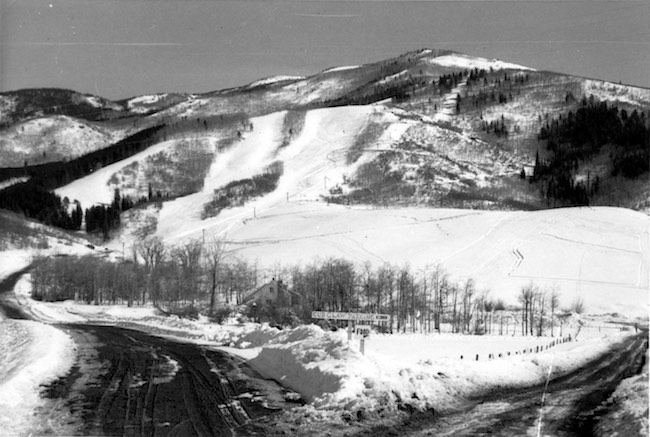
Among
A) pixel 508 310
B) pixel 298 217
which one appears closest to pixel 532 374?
pixel 508 310

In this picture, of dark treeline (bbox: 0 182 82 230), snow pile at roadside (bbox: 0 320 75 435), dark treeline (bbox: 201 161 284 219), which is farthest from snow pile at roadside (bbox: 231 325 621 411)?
dark treeline (bbox: 0 182 82 230)

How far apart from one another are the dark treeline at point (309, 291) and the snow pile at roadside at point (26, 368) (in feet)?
85.7

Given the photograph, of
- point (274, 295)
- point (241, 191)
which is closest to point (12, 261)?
point (274, 295)

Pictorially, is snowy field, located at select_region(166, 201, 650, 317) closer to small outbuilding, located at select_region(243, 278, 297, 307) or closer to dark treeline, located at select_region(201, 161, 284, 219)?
dark treeline, located at select_region(201, 161, 284, 219)

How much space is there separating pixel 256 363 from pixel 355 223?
108 metres

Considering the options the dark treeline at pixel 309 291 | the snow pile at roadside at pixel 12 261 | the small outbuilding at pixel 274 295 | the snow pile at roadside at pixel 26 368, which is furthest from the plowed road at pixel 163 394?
the snow pile at roadside at pixel 12 261

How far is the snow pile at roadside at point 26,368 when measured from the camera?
11977 millimetres

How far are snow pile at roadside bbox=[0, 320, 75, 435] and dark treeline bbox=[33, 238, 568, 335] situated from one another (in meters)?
26.1

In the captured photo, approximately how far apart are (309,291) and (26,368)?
203ft

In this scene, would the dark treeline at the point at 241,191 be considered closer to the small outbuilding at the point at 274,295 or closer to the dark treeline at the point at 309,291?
the dark treeline at the point at 309,291

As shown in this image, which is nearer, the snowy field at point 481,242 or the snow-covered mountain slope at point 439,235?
the snowy field at point 481,242

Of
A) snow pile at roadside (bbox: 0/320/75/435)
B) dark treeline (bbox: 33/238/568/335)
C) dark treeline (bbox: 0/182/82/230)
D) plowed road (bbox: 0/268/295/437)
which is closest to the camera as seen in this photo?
plowed road (bbox: 0/268/295/437)

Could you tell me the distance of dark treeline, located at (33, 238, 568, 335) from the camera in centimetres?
6231

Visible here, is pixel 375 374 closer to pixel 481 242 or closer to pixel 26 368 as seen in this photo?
pixel 26 368
